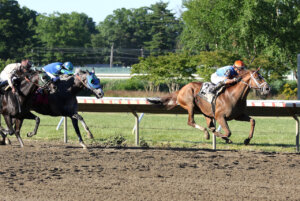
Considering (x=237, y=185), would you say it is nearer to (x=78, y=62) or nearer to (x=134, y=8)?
(x=78, y=62)

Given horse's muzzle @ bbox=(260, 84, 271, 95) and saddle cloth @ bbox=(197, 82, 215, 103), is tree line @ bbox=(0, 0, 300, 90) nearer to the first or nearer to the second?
saddle cloth @ bbox=(197, 82, 215, 103)

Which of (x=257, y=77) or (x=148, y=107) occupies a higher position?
(x=257, y=77)

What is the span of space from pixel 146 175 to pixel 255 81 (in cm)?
329

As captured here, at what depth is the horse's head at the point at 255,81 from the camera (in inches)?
351

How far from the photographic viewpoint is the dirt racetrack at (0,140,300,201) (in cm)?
548

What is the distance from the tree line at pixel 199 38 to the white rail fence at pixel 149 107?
9426 mm

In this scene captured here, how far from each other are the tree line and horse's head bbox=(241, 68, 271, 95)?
10.9 m

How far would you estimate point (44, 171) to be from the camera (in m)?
6.86

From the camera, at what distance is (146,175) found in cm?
662

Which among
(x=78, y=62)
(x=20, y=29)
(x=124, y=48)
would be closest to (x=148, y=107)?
(x=20, y=29)

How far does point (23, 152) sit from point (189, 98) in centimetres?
317

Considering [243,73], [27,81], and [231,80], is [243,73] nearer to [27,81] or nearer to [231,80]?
[231,80]

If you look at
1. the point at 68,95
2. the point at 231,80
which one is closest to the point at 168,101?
the point at 231,80

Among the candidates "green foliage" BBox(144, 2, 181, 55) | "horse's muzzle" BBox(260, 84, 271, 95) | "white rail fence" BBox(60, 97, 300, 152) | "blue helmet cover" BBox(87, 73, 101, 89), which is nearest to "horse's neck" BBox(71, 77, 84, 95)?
"blue helmet cover" BBox(87, 73, 101, 89)
